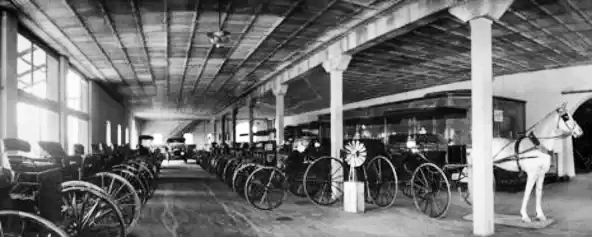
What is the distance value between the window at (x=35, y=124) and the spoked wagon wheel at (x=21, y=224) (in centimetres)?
558

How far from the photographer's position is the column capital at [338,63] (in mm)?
9883

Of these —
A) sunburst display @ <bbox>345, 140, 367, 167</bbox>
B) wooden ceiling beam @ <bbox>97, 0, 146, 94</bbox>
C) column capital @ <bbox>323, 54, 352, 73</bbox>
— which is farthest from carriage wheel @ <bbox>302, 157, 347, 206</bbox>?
wooden ceiling beam @ <bbox>97, 0, 146, 94</bbox>

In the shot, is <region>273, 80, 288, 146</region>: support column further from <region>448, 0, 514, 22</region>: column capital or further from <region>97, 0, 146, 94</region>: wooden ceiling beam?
<region>448, 0, 514, 22</region>: column capital

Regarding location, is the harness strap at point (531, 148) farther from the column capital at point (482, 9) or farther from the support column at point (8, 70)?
the support column at point (8, 70)

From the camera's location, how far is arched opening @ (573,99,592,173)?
1643 cm

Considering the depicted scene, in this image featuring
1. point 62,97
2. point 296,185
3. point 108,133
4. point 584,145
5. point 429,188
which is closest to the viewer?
point 429,188

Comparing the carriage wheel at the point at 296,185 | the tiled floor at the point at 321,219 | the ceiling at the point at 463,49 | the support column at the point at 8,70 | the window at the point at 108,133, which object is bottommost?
the tiled floor at the point at 321,219

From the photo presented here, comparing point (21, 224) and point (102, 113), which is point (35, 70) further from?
point (102, 113)

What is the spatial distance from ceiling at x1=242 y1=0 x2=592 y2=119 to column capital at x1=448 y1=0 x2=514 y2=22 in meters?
0.53

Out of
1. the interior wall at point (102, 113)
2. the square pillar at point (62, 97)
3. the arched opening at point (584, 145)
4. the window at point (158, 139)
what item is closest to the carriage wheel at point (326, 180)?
the square pillar at point (62, 97)

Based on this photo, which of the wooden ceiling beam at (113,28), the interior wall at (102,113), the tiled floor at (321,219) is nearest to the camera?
the tiled floor at (321,219)

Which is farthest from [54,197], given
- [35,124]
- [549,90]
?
[549,90]

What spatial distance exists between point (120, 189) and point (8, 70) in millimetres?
3003

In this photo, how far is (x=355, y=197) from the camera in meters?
8.38
